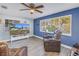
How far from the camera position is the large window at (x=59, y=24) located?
6.64 ft

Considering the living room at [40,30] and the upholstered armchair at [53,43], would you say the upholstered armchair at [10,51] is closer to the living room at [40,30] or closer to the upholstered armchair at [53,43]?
the living room at [40,30]

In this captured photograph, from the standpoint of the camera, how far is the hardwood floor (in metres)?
2.05

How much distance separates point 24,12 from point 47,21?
43 cm

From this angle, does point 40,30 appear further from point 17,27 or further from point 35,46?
point 17,27

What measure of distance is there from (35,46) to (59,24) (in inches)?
22.4

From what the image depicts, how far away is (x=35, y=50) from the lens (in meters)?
2.07

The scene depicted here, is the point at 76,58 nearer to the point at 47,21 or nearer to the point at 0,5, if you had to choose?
the point at 47,21

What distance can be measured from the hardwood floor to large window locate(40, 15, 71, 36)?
0.24 metres

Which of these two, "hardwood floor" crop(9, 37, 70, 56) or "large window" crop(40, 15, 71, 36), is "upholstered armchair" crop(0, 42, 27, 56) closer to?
"hardwood floor" crop(9, 37, 70, 56)

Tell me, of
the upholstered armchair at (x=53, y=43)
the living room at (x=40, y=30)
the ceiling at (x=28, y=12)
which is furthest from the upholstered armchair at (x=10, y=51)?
the ceiling at (x=28, y=12)

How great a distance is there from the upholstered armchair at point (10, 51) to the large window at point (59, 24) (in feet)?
1.61

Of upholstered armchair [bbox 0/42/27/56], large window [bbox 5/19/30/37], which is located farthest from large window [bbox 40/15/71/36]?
upholstered armchair [bbox 0/42/27/56]

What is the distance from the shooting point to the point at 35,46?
2.11 metres

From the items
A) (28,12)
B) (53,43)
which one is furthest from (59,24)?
(28,12)
